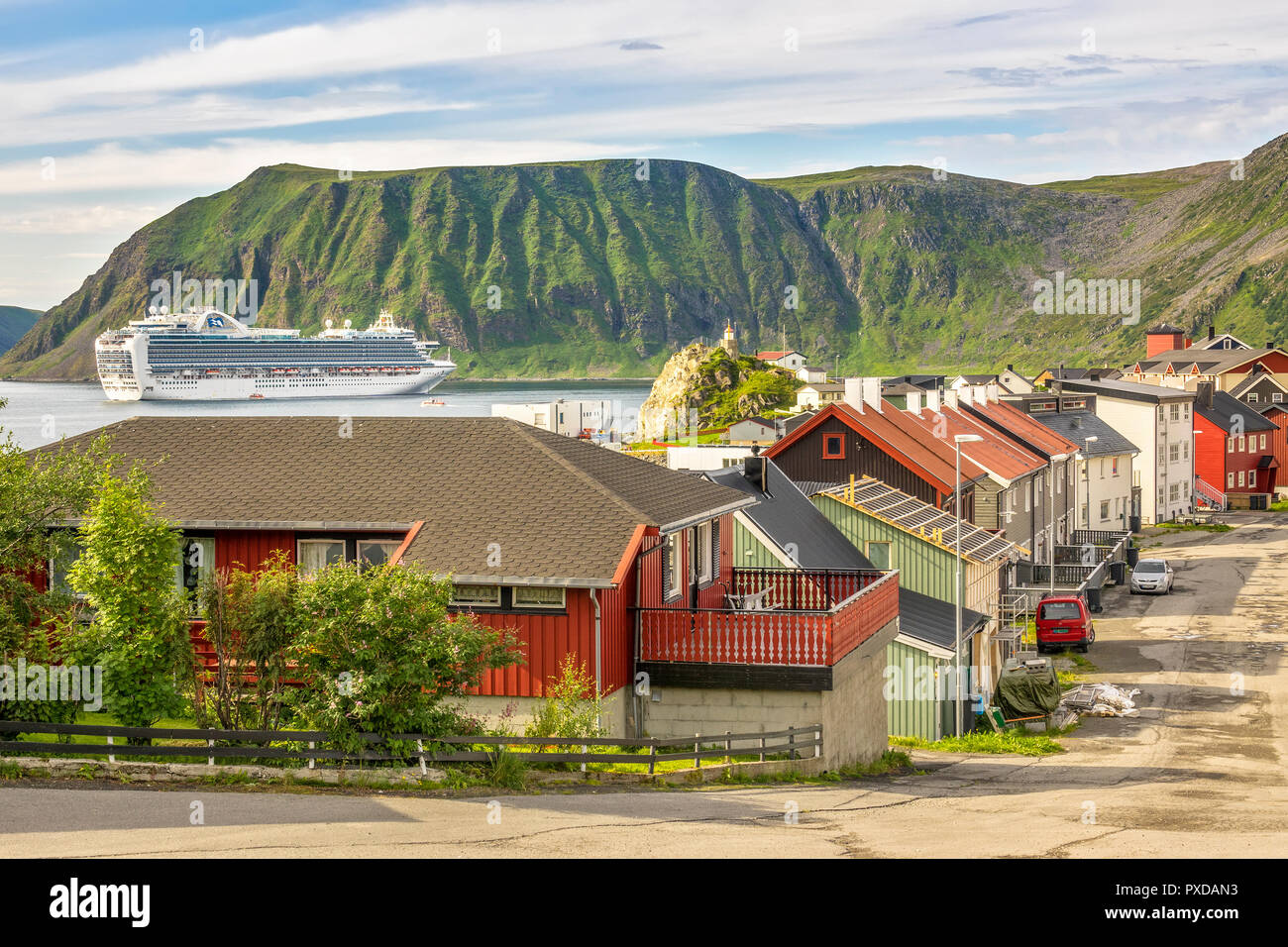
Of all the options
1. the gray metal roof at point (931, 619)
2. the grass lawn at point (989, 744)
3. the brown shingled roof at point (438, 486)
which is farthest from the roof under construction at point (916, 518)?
the brown shingled roof at point (438, 486)

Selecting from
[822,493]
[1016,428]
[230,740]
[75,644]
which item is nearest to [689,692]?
Result: [230,740]

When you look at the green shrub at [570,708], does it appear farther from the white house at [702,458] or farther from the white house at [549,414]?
the white house at [702,458]

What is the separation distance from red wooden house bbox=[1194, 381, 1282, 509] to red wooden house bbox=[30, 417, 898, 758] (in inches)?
3493

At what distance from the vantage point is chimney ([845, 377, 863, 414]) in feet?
164

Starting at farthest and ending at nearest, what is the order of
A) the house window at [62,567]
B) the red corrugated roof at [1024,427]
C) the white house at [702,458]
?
the red corrugated roof at [1024,427] < the white house at [702,458] < the house window at [62,567]

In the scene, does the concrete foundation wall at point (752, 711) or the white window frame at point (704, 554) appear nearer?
the concrete foundation wall at point (752, 711)

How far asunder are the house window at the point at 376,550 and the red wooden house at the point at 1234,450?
95884mm

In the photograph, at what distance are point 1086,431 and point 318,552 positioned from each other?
67.5 meters

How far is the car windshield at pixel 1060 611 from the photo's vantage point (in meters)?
46.9

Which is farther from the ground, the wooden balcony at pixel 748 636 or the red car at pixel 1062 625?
the wooden balcony at pixel 748 636

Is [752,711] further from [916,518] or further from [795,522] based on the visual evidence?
[916,518]

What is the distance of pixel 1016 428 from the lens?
214 ft

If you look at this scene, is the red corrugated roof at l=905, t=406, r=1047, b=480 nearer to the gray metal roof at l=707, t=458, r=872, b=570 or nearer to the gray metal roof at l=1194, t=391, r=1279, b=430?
the gray metal roof at l=707, t=458, r=872, b=570

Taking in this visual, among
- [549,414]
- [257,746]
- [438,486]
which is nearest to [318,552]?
[438,486]
